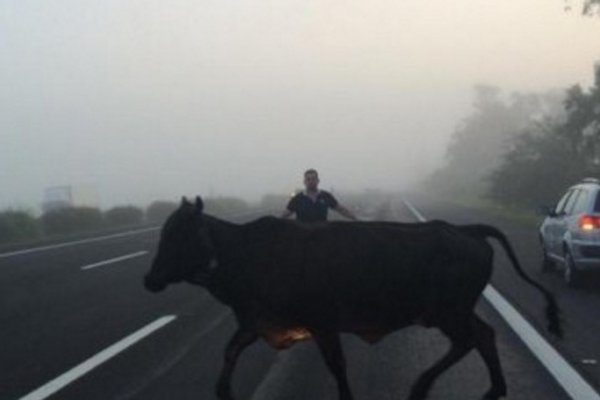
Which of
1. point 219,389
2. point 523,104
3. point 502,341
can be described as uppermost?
point 219,389

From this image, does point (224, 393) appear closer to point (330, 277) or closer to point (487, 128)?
point (330, 277)

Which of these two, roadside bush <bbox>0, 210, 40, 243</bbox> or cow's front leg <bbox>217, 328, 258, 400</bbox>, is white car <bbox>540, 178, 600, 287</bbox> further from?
roadside bush <bbox>0, 210, 40, 243</bbox>

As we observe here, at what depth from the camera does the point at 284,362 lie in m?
10.2

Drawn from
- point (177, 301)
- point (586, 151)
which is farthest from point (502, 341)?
point (586, 151)

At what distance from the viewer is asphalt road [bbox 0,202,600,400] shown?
8781mm

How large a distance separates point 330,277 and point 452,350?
45.7 inches

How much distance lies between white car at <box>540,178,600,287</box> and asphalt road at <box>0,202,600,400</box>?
0.68m

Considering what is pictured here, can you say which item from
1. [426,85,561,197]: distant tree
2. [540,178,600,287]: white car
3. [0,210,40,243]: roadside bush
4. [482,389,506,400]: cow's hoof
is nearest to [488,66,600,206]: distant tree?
[0,210,40,243]: roadside bush

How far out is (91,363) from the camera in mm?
10219

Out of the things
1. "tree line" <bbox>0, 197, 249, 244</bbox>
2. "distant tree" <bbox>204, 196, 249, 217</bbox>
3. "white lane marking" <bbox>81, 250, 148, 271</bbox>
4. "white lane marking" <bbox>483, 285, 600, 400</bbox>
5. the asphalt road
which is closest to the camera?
"white lane marking" <bbox>483, 285, 600, 400</bbox>

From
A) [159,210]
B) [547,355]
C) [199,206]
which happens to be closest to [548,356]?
[547,355]

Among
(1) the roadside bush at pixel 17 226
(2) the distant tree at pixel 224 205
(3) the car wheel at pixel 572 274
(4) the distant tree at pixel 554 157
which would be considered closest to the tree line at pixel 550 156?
(4) the distant tree at pixel 554 157

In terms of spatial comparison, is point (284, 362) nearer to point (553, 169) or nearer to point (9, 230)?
point (9, 230)

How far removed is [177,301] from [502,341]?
6037 millimetres
